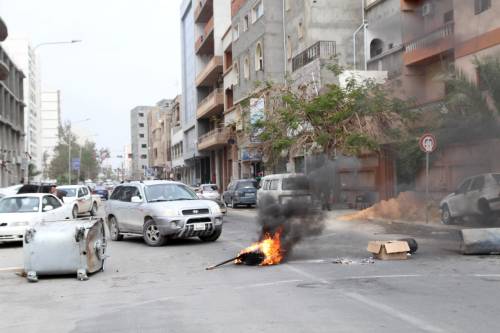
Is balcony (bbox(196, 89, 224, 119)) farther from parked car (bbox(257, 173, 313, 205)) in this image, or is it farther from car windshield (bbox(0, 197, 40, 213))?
parked car (bbox(257, 173, 313, 205))

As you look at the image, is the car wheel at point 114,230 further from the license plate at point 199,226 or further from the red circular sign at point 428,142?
the red circular sign at point 428,142

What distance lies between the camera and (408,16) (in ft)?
41.6

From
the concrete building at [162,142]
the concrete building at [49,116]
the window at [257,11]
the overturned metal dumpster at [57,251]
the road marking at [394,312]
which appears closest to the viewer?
the road marking at [394,312]

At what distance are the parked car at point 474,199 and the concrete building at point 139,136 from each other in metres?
138

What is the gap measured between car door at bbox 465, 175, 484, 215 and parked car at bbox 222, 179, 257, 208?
57.8ft

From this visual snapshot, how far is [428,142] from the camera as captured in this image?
16438 millimetres

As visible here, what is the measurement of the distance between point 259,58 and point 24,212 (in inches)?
1041

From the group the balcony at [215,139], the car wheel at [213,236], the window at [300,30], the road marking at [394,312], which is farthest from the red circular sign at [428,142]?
the balcony at [215,139]

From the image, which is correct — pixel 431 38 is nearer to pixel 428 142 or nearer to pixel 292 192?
pixel 292 192

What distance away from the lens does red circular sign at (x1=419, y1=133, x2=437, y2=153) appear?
53.4ft

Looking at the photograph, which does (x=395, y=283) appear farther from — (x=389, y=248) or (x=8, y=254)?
(x=8, y=254)

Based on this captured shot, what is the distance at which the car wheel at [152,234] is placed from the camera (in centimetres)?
1409

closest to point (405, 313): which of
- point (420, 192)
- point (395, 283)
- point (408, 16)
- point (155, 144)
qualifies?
point (395, 283)

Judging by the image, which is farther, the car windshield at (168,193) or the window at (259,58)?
the window at (259,58)
